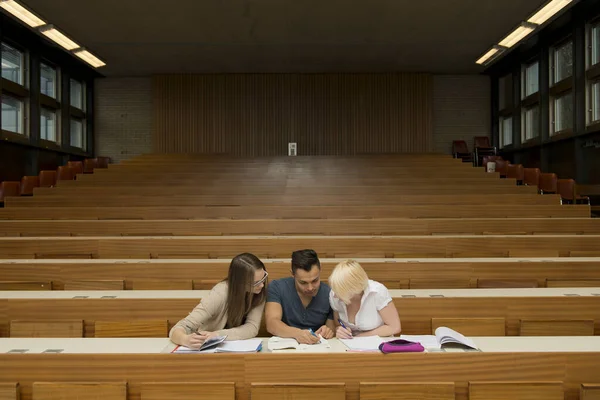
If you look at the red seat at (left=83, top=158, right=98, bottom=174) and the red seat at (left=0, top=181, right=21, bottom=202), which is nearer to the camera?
the red seat at (left=0, top=181, right=21, bottom=202)

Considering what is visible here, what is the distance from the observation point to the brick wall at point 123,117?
10.8 metres

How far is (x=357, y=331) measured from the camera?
221cm

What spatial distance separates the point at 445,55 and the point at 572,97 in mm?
2380

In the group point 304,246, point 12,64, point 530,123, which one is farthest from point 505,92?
point 12,64

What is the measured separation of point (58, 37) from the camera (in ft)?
25.2

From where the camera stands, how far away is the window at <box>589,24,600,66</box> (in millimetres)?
6980

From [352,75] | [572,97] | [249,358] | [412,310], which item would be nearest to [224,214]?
[412,310]

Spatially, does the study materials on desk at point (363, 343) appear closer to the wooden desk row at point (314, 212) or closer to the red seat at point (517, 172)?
the wooden desk row at point (314, 212)

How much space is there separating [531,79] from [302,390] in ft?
29.7

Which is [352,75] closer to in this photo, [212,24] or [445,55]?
[445,55]

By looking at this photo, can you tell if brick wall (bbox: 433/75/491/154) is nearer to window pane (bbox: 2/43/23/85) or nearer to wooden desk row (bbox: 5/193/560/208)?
wooden desk row (bbox: 5/193/560/208)

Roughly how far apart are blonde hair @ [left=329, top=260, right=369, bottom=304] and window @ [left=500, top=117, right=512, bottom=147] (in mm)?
8885

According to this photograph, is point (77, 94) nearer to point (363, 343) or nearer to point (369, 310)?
point (369, 310)

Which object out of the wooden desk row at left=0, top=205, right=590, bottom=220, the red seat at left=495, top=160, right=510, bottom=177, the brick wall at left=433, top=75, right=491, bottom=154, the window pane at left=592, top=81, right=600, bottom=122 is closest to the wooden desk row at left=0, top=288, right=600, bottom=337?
the wooden desk row at left=0, top=205, right=590, bottom=220
